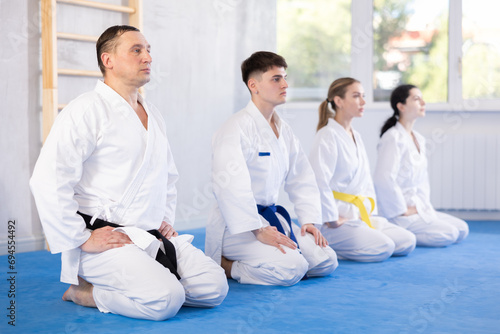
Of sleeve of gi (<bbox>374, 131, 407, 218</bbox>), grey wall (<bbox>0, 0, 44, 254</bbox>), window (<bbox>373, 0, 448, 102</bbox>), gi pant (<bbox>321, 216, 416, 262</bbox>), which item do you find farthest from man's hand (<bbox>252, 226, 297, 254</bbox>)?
window (<bbox>373, 0, 448, 102</bbox>)

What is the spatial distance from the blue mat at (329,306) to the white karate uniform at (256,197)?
0.27ft

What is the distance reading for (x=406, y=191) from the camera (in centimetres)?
394

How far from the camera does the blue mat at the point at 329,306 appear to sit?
2018 mm

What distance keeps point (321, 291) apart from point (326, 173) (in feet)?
2.95

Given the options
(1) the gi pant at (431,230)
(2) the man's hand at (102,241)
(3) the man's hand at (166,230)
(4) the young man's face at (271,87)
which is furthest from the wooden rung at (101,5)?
(1) the gi pant at (431,230)

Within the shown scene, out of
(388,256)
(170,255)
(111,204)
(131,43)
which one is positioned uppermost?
(131,43)

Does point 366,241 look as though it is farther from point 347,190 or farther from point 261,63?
point 261,63

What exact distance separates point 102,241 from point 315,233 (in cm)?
112

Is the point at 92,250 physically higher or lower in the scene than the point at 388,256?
higher

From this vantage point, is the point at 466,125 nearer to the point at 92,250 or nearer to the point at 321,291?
the point at 321,291

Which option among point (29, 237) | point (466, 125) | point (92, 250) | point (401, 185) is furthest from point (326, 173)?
point (466, 125)

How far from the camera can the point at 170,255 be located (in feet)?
7.59

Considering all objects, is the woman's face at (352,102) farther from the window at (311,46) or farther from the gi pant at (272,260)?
the window at (311,46)

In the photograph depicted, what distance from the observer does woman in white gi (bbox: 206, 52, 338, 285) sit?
268 centimetres
